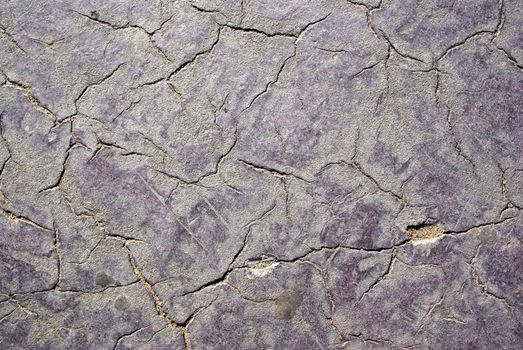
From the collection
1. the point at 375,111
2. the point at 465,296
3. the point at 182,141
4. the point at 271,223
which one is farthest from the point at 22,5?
the point at 465,296

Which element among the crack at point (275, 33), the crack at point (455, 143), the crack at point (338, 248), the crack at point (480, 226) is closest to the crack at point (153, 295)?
the crack at point (338, 248)

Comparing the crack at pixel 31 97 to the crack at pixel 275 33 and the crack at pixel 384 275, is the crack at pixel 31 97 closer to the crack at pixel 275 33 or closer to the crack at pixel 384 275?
the crack at pixel 275 33

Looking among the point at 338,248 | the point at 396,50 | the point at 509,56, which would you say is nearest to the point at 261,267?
the point at 338,248

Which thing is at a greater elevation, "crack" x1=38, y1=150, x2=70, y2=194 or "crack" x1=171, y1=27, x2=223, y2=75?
"crack" x1=171, y1=27, x2=223, y2=75

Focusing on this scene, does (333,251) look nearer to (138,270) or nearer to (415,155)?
(415,155)

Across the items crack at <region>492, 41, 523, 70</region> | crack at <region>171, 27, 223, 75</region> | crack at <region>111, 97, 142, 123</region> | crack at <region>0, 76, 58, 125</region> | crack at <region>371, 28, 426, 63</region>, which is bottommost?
crack at <region>492, 41, 523, 70</region>

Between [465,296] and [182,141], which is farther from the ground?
[182,141]

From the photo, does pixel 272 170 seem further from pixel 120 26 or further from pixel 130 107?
pixel 120 26

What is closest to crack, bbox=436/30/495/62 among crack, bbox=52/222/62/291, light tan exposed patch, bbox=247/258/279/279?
light tan exposed patch, bbox=247/258/279/279

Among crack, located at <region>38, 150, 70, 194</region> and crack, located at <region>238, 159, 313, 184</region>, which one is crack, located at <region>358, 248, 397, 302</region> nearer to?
crack, located at <region>238, 159, 313, 184</region>
